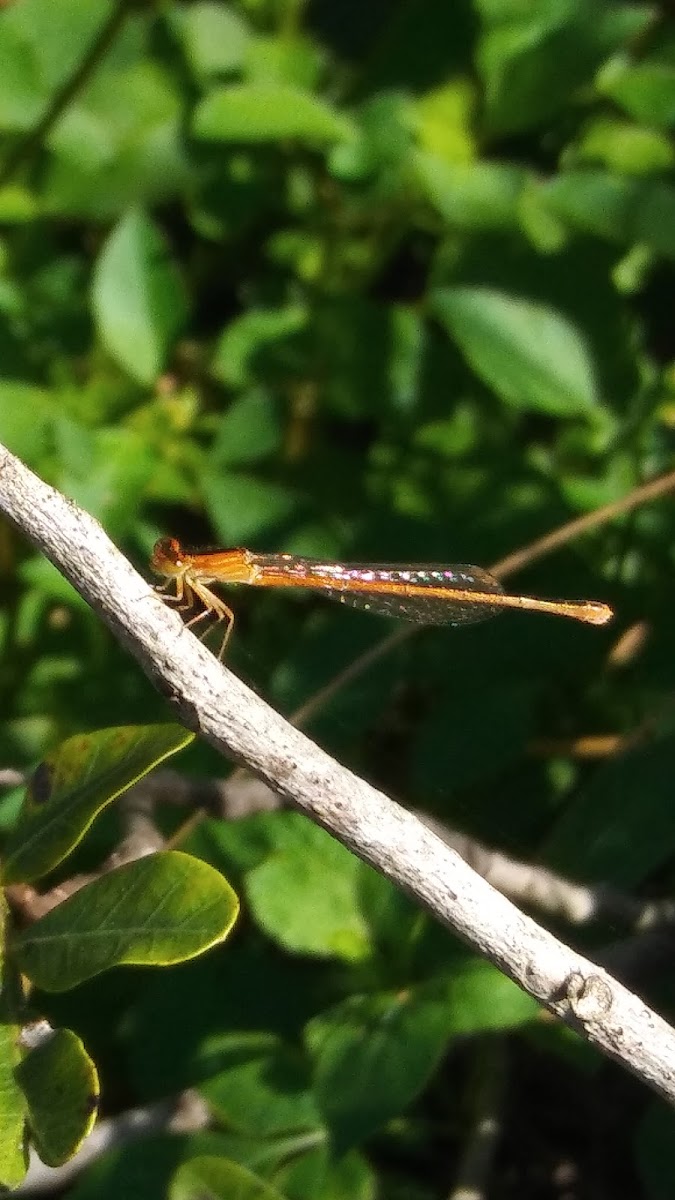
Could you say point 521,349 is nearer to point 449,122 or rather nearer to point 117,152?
point 449,122

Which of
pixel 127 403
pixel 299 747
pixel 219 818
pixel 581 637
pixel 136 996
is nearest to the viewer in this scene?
pixel 299 747

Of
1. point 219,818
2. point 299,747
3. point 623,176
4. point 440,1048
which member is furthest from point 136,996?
point 623,176

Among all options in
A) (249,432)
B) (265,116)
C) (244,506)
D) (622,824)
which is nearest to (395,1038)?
(622,824)

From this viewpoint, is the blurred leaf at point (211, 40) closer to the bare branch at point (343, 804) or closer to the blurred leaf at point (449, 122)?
the blurred leaf at point (449, 122)

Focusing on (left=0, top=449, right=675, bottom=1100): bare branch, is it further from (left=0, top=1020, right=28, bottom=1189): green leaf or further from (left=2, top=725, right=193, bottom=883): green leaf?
(left=0, top=1020, right=28, bottom=1189): green leaf

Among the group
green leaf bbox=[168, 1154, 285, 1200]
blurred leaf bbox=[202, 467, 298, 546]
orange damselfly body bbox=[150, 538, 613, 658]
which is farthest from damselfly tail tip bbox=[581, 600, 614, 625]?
green leaf bbox=[168, 1154, 285, 1200]

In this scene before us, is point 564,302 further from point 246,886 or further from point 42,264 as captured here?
point 246,886

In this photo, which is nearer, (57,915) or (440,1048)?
(57,915)

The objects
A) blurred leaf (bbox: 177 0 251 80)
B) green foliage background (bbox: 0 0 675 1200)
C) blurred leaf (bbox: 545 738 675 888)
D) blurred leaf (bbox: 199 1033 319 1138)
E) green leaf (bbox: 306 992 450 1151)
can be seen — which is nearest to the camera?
green leaf (bbox: 306 992 450 1151)
